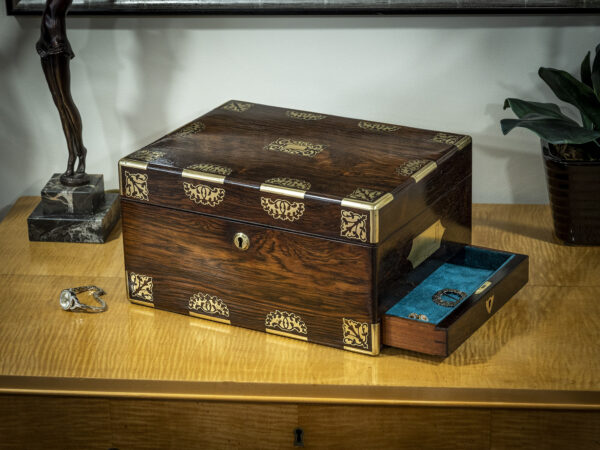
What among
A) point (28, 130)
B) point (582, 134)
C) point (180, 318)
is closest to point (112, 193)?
point (28, 130)

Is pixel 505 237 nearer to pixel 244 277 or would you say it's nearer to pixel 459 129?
pixel 459 129

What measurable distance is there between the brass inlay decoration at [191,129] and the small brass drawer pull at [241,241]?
0.72 feet

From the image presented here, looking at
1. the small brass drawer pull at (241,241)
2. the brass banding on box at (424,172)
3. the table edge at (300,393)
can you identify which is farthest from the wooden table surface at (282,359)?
the brass banding on box at (424,172)

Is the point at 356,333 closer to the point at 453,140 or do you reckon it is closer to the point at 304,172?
the point at 304,172

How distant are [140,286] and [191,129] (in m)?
0.25

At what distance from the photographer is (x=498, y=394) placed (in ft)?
3.48

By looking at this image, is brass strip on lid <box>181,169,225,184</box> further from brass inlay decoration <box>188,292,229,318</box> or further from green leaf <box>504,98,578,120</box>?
green leaf <box>504,98,578,120</box>

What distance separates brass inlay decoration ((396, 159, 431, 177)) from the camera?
1148 millimetres

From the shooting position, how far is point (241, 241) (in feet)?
3.81

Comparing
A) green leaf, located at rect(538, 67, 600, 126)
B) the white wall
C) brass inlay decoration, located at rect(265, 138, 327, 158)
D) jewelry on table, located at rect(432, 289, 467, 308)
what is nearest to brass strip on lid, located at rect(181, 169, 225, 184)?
brass inlay decoration, located at rect(265, 138, 327, 158)

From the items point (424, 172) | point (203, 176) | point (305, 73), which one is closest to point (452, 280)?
point (424, 172)

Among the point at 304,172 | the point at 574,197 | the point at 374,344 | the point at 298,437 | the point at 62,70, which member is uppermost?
the point at 62,70

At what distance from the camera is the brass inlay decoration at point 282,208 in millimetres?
1107

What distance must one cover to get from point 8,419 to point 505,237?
83cm
